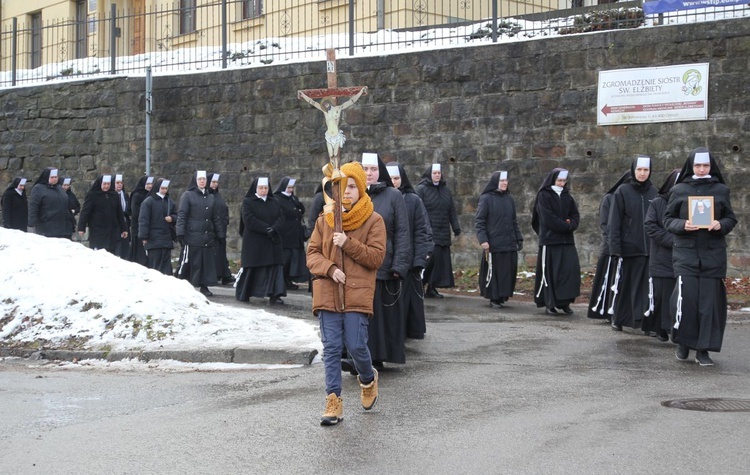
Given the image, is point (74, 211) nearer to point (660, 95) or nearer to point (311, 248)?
point (660, 95)

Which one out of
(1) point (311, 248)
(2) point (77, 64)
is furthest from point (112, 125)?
(1) point (311, 248)

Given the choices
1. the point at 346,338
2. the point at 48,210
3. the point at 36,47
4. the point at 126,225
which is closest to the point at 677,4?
the point at 126,225

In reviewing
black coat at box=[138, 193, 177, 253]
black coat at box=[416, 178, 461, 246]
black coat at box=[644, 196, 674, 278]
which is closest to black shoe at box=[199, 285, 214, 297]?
black coat at box=[138, 193, 177, 253]

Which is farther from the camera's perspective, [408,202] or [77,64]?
[77,64]

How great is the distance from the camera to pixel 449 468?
6039 millimetres

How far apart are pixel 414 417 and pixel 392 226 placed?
2.34m

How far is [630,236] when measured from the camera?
12602 millimetres

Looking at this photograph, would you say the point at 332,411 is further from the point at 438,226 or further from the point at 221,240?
the point at 221,240

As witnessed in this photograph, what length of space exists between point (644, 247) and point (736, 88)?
5.53 meters

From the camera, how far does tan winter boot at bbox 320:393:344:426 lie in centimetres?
721

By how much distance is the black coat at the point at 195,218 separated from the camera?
17.0 metres

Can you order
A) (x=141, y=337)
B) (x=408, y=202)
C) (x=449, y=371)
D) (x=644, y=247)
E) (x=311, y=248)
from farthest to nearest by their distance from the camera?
(x=644, y=247) → (x=141, y=337) → (x=408, y=202) → (x=449, y=371) → (x=311, y=248)

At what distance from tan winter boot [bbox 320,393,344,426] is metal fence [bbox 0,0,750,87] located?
12235mm

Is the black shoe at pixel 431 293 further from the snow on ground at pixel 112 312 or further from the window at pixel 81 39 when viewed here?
the window at pixel 81 39
